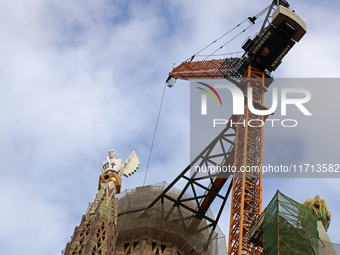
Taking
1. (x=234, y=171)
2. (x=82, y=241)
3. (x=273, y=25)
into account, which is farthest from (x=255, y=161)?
(x=82, y=241)

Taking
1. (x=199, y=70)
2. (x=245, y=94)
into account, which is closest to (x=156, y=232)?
(x=245, y=94)

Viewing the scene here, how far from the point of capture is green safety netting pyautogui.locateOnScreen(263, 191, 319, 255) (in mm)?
43281

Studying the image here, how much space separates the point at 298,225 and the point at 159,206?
871 inches

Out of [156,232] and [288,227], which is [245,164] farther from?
[288,227]

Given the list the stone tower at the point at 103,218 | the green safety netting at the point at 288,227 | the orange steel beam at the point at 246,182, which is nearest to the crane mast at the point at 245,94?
the orange steel beam at the point at 246,182

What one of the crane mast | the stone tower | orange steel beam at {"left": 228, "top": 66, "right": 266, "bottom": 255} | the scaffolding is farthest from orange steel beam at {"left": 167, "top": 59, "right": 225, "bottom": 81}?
the stone tower

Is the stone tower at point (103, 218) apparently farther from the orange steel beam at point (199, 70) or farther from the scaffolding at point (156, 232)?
the orange steel beam at point (199, 70)

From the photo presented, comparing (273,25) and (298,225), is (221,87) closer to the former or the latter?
(273,25)

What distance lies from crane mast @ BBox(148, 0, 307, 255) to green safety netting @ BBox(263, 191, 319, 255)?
37.5ft

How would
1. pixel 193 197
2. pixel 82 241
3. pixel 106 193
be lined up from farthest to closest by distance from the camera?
pixel 193 197 < pixel 106 193 < pixel 82 241

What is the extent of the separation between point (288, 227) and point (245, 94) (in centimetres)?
2621

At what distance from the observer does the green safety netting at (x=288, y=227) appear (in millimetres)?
43281

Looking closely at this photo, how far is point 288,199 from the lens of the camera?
4650 cm

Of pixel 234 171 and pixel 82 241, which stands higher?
pixel 234 171
